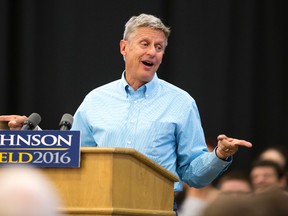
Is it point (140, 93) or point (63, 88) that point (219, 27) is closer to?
point (63, 88)

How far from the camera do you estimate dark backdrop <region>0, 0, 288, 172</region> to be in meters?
5.57

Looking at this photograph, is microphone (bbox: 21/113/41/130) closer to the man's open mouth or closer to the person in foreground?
the person in foreground

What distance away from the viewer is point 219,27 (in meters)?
Result: 5.58

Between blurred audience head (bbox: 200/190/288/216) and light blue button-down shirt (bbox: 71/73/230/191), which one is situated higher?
blurred audience head (bbox: 200/190/288/216)

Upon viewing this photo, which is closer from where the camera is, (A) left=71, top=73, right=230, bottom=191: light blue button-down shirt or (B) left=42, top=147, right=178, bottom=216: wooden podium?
(B) left=42, top=147, right=178, bottom=216: wooden podium

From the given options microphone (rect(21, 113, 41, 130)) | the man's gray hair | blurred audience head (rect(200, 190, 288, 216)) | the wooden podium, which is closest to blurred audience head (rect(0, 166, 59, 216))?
blurred audience head (rect(200, 190, 288, 216))

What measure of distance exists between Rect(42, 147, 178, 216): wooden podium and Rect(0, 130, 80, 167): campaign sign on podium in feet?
0.09

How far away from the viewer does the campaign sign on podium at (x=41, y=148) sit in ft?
8.14

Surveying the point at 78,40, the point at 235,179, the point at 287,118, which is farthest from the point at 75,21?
the point at 235,179

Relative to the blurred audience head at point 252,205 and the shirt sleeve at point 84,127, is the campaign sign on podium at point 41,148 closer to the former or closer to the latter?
the shirt sleeve at point 84,127

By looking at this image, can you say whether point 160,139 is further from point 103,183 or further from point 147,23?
point 103,183

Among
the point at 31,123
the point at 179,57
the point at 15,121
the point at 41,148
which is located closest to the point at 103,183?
the point at 41,148

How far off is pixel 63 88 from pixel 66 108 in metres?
0.16

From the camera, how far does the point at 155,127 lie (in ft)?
10.7
